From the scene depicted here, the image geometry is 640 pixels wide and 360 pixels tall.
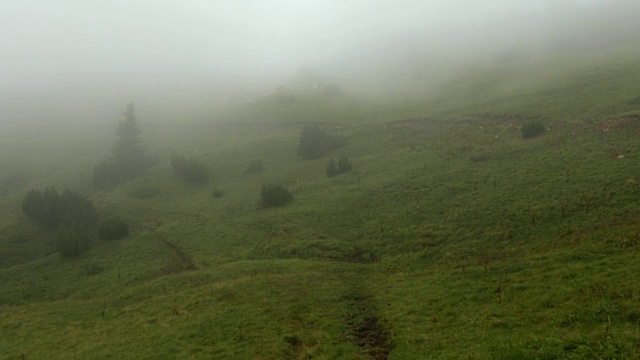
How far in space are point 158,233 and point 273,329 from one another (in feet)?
97.7

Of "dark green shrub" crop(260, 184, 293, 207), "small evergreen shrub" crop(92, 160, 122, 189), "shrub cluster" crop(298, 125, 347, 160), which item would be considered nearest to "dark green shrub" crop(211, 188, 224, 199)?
"dark green shrub" crop(260, 184, 293, 207)

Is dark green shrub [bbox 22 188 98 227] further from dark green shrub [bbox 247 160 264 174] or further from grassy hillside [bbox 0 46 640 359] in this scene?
dark green shrub [bbox 247 160 264 174]

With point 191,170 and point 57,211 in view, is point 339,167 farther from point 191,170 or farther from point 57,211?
point 57,211

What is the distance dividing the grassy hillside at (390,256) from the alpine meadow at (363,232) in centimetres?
19

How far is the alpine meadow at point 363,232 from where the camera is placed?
21953mm

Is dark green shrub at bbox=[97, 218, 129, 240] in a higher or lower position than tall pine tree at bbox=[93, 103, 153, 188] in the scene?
lower

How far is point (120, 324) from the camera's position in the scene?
2889 centimetres

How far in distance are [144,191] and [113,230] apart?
2103 centimetres

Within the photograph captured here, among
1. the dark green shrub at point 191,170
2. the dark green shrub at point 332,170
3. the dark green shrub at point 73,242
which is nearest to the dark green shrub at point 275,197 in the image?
the dark green shrub at point 332,170

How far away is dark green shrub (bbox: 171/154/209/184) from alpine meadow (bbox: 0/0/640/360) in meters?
0.31

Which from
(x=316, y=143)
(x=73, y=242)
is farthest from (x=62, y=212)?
(x=316, y=143)

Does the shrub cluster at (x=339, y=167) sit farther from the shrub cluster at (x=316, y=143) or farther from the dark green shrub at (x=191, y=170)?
the dark green shrub at (x=191, y=170)

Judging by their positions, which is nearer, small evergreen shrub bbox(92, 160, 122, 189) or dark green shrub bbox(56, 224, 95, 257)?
dark green shrub bbox(56, 224, 95, 257)

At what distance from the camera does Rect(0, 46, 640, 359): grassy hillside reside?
69.3 feet
